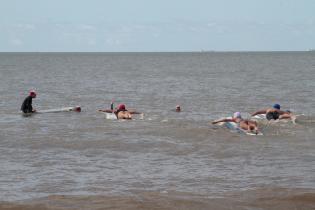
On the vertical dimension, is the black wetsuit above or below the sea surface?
above

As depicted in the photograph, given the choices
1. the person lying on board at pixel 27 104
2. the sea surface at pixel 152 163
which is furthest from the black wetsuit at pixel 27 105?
the sea surface at pixel 152 163

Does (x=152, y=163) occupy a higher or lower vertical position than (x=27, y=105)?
lower

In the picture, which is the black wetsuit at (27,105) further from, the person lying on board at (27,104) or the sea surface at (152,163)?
the sea surface at (152,163)

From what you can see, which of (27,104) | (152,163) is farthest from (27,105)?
(152,163)

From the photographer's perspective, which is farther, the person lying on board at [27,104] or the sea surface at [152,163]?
the person lying on board at [27,104]

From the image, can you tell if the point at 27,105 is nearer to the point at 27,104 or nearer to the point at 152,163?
the point at 27,104

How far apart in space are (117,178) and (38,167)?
2.33m

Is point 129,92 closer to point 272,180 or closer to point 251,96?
point 251,96

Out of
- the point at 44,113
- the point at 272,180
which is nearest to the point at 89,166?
the point at 272,180

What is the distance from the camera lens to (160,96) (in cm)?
3847

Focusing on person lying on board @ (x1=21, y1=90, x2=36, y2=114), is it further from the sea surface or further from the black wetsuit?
the sea surface

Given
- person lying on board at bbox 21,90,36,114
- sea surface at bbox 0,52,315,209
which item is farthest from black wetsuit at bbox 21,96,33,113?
sea surface at bbox 0,52,315,209

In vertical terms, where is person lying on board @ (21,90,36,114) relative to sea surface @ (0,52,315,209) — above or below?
above

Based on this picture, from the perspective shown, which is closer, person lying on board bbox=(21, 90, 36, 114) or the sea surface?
the sea surface
